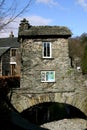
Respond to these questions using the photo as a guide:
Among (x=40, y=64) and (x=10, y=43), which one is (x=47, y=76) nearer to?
(x=40, y=64)

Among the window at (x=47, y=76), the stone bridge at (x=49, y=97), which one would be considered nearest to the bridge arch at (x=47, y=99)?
the stone bridge at (x=49, y=97)

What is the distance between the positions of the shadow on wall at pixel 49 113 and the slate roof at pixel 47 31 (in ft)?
22.2

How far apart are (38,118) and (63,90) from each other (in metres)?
5.98

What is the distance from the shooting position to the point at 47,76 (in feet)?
96.9

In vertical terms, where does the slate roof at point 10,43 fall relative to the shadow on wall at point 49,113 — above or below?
above

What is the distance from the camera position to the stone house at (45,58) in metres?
29.3

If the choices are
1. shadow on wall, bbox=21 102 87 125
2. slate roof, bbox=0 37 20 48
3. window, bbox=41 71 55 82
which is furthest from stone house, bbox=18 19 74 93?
slate roof, bbox=0 37 20 48

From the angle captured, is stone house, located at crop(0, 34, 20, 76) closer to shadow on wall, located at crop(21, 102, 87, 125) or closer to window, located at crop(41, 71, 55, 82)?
shadow on wall, located at crop(21, 102, 87, 125)

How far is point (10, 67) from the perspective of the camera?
190 feet

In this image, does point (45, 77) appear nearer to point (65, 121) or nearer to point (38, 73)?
point (38, 73)

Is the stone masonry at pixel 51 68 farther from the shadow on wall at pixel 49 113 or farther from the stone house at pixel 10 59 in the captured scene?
the stone house at pixel 10 59

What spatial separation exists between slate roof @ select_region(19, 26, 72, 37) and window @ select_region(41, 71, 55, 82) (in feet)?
10.2

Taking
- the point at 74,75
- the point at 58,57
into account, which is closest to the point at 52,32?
the point at 58,57

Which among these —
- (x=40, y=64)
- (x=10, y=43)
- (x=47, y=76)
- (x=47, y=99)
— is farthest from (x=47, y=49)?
(x=10, y=43)
